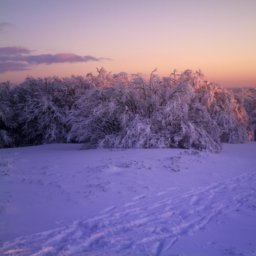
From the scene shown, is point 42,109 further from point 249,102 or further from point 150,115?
point 249,102

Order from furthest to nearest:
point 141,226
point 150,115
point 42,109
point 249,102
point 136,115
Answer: point 249,102 < point 42,109 < point 150,115 < point 136,115 < point 141,226

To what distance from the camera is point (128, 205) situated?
695 centimetres

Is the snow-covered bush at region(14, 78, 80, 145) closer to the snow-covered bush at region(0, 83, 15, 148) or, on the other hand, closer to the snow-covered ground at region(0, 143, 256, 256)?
the snow-covered bush at region(0, 83, 15, 148)

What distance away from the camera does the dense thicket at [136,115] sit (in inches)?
536

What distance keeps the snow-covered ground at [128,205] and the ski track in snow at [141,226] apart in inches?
0.6

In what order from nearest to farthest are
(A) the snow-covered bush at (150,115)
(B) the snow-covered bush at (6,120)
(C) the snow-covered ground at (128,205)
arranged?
(C) the snow-covered ground at (128,205) → (A) the snow-covered bush at (150,115) → (B) the snow-covered bush at (6,120)

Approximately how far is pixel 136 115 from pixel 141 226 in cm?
863

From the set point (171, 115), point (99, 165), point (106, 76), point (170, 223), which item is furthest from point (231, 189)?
point (106, 76)

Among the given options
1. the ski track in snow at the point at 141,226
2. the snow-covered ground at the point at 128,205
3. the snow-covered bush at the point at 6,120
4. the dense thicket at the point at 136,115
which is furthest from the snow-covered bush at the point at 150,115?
the snow-covered bush at the point at 6,120

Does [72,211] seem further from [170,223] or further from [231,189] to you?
[231,189]

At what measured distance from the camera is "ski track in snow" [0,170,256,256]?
4.94 m

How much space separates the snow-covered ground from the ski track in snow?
0.05ft

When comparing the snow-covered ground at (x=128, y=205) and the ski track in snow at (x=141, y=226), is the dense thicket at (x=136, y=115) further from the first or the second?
the ski track in snow at (x=141, y=226)

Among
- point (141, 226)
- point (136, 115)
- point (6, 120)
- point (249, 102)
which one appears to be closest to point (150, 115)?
point (136, 115)
